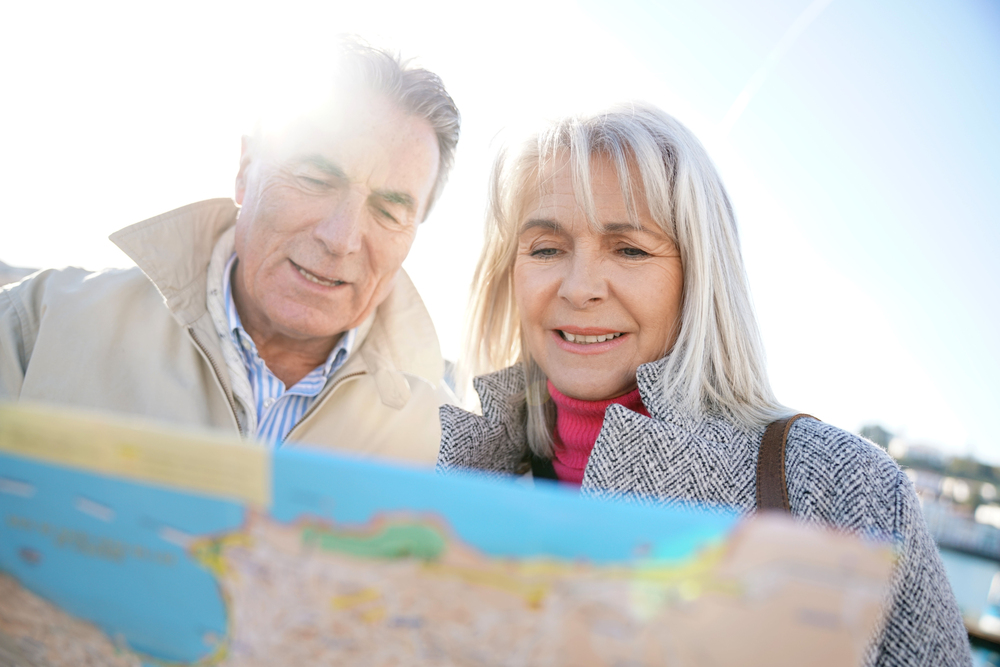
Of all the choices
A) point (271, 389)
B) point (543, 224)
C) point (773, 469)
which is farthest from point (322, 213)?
point (773, 469)

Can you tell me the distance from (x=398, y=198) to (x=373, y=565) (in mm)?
1730

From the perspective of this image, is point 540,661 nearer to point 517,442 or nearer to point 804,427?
point 804,427

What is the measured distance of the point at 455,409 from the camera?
1867 mm

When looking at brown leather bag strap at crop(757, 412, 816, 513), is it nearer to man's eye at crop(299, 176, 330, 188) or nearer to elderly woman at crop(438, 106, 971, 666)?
elderly woman at crop(438, 106, 971, 666)

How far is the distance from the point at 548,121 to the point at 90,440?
57.0 inches

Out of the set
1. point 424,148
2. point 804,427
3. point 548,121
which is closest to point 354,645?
point 804,427

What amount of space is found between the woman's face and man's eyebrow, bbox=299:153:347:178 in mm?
813

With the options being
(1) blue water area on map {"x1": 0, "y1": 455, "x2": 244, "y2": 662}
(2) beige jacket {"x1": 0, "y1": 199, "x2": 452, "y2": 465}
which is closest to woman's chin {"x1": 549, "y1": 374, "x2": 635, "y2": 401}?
(2) beige jacket {"x1": 0, "y1": 199, "x2": 452, "y2": 465}

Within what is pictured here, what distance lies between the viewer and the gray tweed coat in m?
1.14

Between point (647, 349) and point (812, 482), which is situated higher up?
point (647, 349)

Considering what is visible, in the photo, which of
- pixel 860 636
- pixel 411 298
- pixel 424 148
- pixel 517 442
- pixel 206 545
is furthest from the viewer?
pixel 411 298

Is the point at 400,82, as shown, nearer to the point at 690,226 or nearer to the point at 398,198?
the point at 398,198

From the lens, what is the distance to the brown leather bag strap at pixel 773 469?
4.20 feet

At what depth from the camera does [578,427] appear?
A: 67.7 inches
